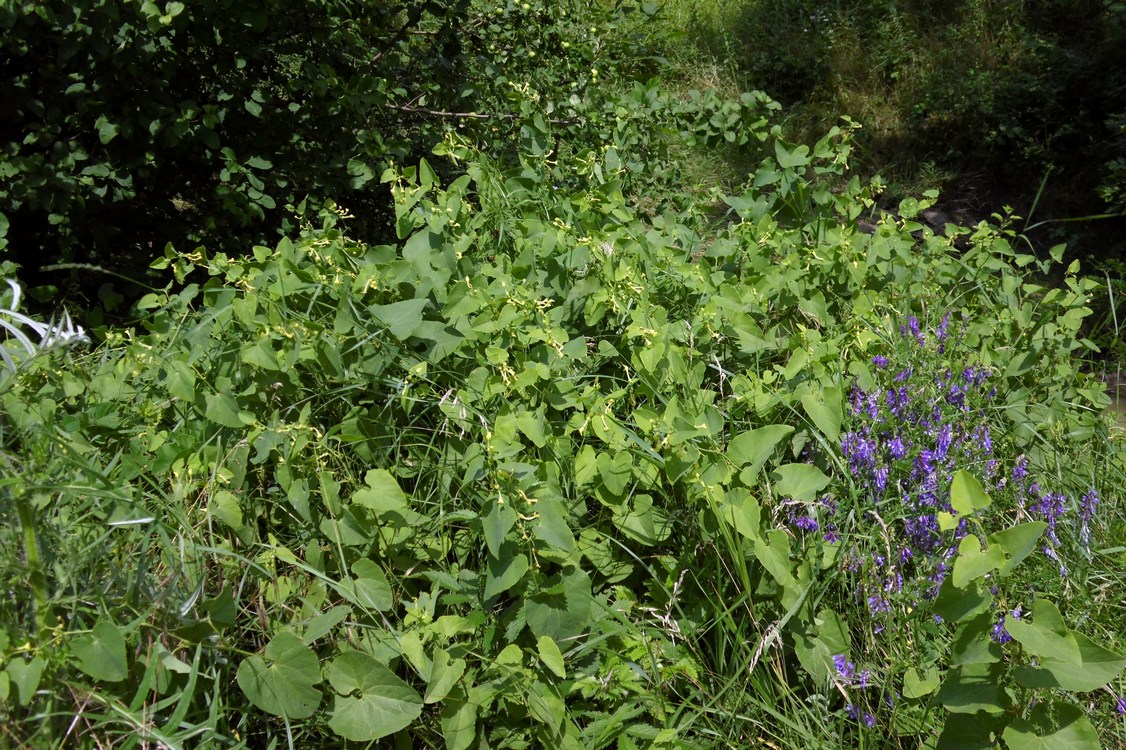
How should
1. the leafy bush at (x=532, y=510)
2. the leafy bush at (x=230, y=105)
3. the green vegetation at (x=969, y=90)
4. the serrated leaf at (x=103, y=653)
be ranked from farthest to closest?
the green vegetation at (x=969, y=90) → the leafy bush at (x=230, y=105) → the leafy bush at (x=532, y=510) → the serrated leaf at (x=103, y=653)

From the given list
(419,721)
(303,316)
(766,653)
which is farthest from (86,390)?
(766,653)

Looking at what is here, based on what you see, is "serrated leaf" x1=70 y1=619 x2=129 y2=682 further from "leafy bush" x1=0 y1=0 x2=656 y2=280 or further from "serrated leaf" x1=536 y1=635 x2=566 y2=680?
"leafy bush" x1=0 y1=0 x2=656 y2=280

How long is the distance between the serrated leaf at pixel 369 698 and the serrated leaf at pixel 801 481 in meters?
0.88

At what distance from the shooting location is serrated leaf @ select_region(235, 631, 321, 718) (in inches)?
66.9

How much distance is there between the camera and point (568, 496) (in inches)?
84.7

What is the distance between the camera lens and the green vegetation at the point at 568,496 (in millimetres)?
1700

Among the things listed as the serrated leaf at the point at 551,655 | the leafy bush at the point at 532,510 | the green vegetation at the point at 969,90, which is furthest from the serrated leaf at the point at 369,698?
the green vegetation at the point at 969,90

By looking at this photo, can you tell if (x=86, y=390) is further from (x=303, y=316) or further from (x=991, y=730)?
(x=991, y=730)

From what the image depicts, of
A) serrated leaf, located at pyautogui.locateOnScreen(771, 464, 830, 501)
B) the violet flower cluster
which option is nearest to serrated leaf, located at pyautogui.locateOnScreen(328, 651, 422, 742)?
serrated leaf, located at pyautogui.locateOnScreen(771, 464, 830, 501)

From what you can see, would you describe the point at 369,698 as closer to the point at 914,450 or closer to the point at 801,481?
the point at 801,481

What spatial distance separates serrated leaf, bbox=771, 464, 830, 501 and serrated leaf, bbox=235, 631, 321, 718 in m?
1.03

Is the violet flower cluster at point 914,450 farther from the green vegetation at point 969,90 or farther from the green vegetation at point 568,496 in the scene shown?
→ the green vegetation at point 969,90

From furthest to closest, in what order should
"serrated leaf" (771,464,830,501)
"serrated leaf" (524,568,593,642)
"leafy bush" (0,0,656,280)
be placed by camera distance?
"leafy bush" (0,0,656,280), "serrated leaf" (771,464,830,501), "serrated leaf" (524,568,593,642)

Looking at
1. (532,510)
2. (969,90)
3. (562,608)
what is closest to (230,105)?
(532,510)
